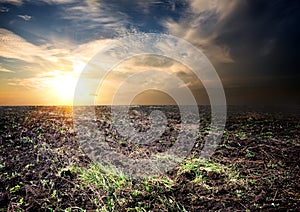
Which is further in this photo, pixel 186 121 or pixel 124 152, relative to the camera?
pixel 186 121

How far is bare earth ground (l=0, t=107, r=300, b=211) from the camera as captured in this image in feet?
10.3

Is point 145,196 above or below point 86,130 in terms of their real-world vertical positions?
below

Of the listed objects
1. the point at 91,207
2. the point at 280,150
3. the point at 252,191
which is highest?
the point at 280,150

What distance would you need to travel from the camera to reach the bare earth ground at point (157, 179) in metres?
3.15

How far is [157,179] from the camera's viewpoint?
3691 mm

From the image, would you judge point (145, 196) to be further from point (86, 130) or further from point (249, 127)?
point (249, 127)

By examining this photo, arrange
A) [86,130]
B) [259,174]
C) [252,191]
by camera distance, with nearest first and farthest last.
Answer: [252,191], [259,174], [86,130]

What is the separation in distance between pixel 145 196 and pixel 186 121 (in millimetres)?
4448

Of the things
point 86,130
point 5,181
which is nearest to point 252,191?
point 5,181

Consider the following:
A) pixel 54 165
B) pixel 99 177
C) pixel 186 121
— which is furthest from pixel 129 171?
pixel 186 121

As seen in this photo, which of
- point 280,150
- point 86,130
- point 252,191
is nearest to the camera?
point 252,191

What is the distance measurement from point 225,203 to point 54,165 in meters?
2.89

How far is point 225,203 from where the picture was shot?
3.03 meters

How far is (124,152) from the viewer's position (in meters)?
4.91
